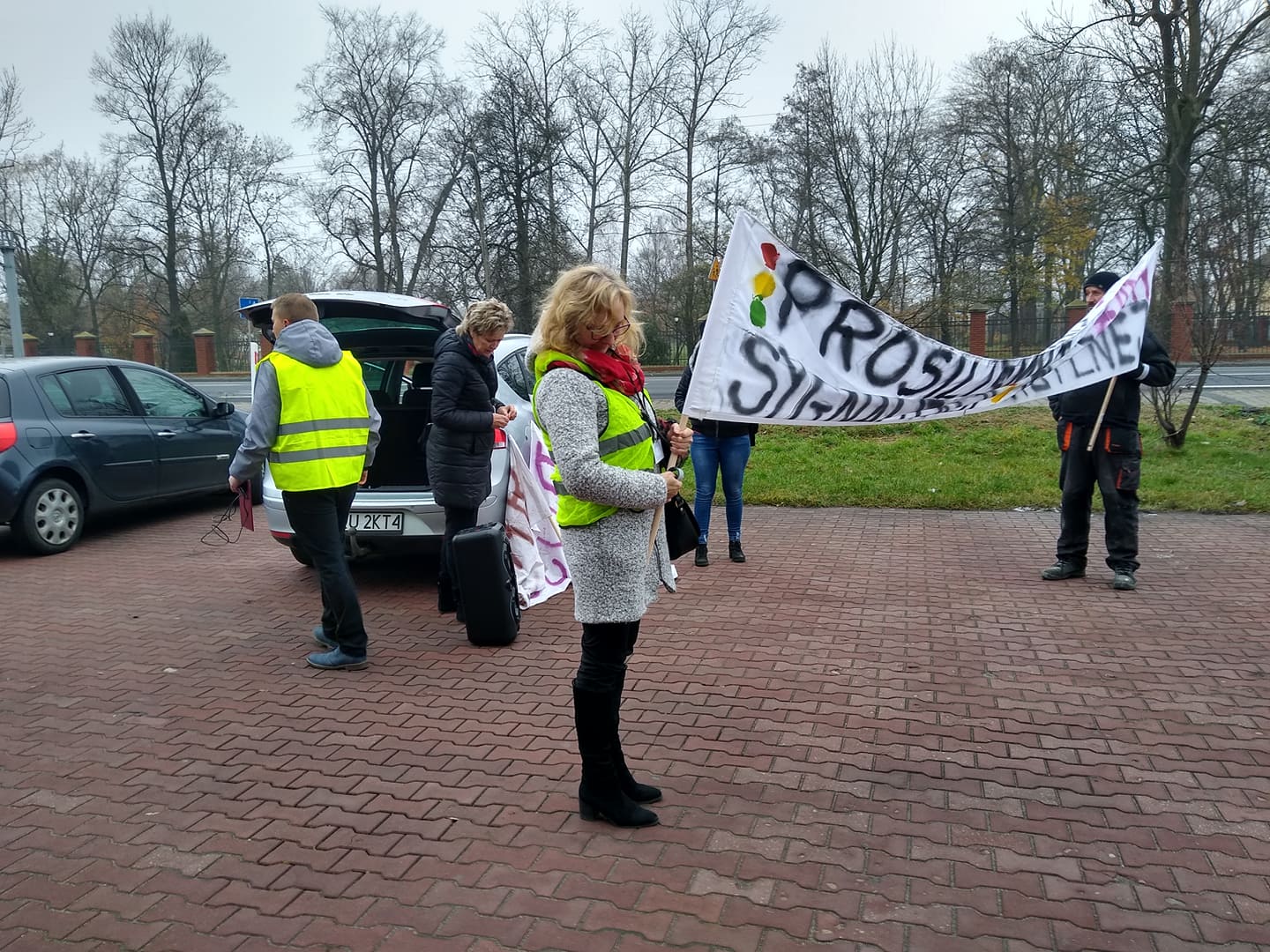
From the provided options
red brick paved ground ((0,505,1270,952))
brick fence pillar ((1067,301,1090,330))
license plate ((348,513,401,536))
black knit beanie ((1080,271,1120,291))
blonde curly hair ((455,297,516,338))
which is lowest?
red brick paved ground ((0,505,1270,952))

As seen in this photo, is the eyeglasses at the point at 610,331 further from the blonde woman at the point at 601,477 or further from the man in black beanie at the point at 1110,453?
the man in black beanie at the point at 1110,453

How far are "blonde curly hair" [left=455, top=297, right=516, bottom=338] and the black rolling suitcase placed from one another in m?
1.16

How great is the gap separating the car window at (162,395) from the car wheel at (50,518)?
4.14 feet

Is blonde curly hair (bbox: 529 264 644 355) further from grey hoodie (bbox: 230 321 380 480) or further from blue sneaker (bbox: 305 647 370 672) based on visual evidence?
blue sneaker (bbox: 305 647 370 672)

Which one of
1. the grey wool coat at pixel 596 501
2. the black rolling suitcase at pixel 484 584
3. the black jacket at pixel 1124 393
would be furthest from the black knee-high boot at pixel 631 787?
the black jacket at pixel 1124 393

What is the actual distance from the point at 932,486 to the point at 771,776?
732cm

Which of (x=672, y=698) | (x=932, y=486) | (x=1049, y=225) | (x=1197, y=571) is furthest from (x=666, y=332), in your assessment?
(x=672, y=698)

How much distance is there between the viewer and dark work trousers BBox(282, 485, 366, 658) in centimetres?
513

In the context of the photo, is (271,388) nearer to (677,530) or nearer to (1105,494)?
(677,530)

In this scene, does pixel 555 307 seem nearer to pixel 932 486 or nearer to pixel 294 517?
pixel 294 517

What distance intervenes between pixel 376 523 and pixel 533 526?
1.08 metres

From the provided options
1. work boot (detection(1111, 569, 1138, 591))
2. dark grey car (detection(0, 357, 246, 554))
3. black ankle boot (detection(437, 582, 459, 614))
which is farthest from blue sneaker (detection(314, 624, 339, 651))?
work boot (detection(1111, 569, 1138, 591))

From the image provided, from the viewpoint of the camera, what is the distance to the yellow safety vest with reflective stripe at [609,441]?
3258 mm

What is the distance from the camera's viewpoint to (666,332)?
112 ft
